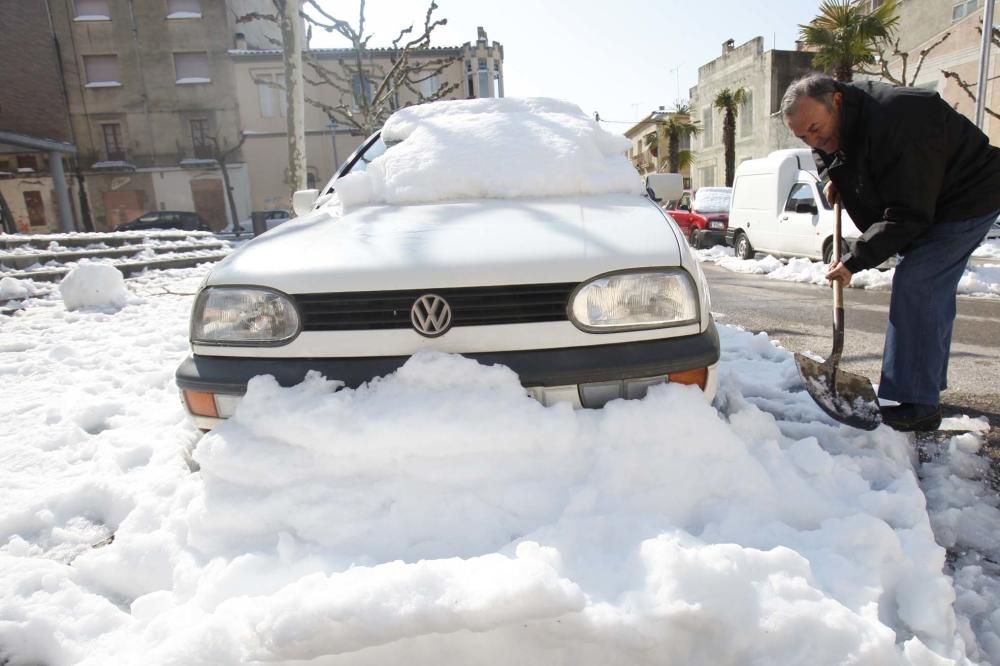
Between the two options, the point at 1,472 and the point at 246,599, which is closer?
the point at 246,599

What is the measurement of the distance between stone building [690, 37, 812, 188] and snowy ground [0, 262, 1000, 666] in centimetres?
2556

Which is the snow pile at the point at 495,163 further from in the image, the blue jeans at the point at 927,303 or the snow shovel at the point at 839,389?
the blue jeans at the point at 927,303

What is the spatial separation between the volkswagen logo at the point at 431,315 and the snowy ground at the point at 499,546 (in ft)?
0.28

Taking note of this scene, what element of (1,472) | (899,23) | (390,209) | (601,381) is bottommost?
(1,472)

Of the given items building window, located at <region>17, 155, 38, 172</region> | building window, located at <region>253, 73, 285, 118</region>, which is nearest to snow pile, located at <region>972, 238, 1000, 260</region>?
building window, located at <region>253, 73, 285, 118</region>

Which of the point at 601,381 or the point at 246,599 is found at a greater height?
the point at 601,381

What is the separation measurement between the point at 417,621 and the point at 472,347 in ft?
2.51

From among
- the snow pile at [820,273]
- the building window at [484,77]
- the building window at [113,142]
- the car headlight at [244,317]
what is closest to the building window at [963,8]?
the snow pile at [820,273]

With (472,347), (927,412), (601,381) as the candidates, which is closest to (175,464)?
(472,347)

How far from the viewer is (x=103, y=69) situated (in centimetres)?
2958

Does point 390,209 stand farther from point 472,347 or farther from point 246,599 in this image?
point 246,599

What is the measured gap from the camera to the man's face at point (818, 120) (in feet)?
7.81

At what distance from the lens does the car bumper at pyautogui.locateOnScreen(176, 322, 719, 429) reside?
67.6 inches

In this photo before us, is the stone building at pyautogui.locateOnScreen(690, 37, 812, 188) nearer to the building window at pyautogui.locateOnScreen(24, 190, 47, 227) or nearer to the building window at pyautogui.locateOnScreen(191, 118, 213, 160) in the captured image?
the building window at pyautogui.locateOnScreen(191, 118, 213, 160)
